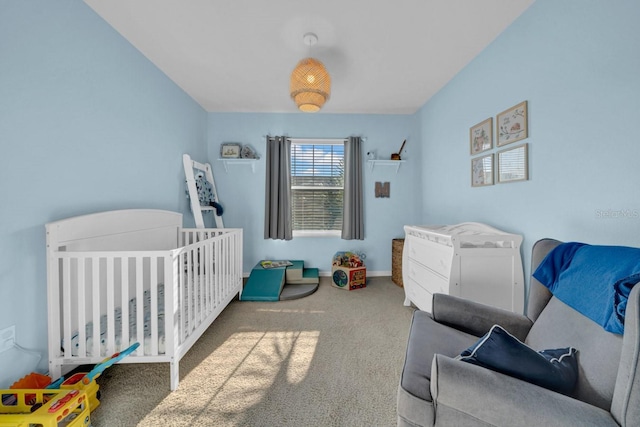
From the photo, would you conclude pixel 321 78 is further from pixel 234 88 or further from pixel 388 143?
pixel 388 143

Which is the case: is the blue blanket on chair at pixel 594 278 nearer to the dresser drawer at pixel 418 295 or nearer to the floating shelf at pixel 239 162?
the dresser drawer at pixel 418 295

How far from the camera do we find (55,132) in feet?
4.57

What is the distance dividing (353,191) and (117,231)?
2.48 m

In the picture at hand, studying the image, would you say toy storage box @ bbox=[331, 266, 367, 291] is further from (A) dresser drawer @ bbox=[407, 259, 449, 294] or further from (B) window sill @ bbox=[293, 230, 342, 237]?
(A) dresser drawer @ bbox=[407, 259, 449, 294]

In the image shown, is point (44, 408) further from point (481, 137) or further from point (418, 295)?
point (481, 137)

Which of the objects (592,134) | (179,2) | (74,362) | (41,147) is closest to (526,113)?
(592,134)

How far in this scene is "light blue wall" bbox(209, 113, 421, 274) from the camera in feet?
10.6

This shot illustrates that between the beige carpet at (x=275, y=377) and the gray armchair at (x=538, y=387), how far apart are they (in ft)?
1.61

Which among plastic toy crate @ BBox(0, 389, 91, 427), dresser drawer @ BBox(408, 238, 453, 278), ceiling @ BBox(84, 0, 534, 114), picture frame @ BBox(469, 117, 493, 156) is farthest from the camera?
picture frame @ BBox(469, 117, 493, 156)

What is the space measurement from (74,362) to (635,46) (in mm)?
3230

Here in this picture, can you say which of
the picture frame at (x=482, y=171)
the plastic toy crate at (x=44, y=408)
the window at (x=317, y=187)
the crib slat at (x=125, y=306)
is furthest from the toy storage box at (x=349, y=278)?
the plastic toy crate at (x=44, y=408)

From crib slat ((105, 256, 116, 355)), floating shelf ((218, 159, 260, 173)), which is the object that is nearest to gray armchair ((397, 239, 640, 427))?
crib slat ((105, 256, 116, 355))

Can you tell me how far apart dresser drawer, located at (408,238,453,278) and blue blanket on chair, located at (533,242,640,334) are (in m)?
0.62

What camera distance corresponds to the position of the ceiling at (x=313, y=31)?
158 centimetres
